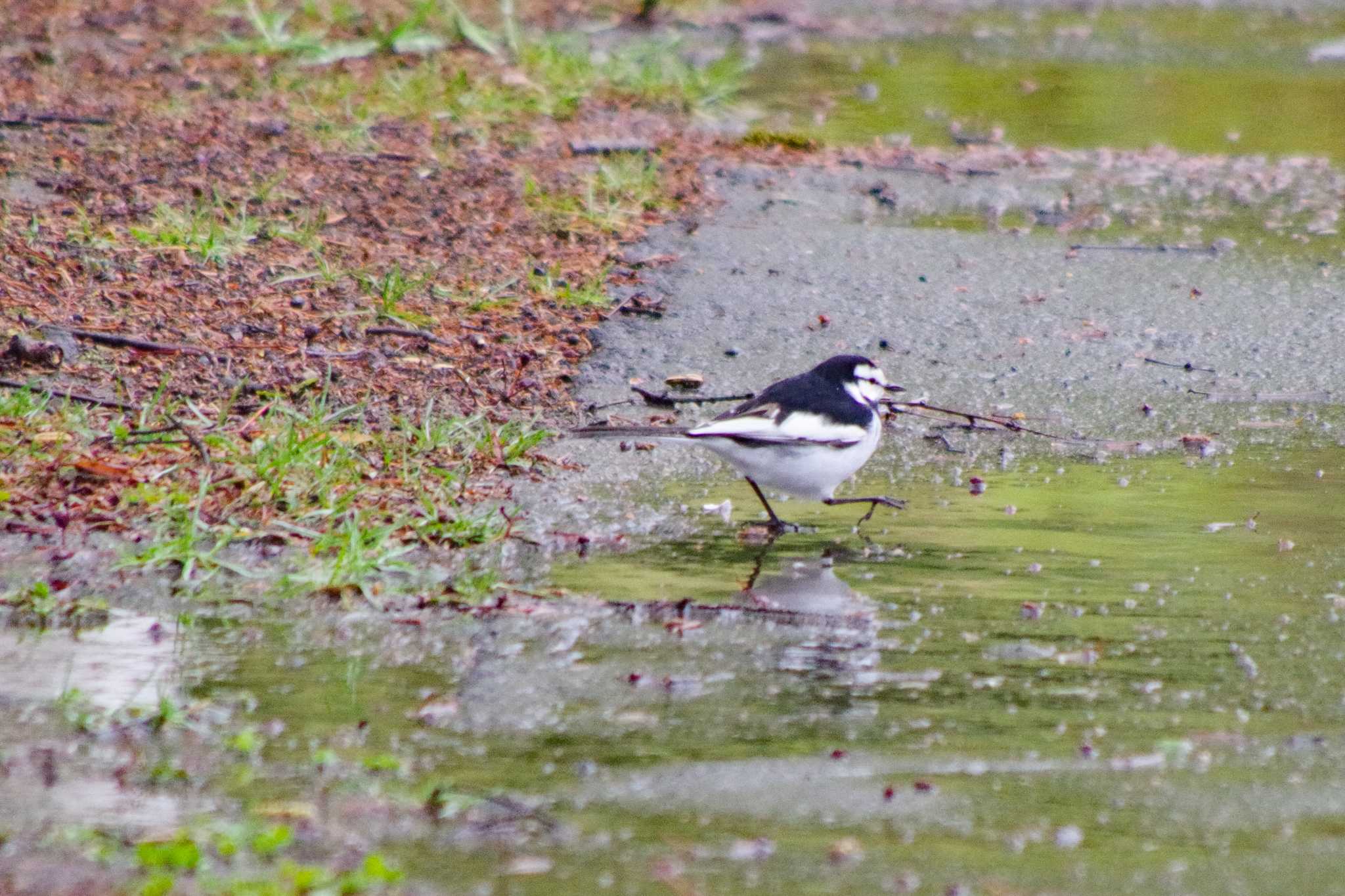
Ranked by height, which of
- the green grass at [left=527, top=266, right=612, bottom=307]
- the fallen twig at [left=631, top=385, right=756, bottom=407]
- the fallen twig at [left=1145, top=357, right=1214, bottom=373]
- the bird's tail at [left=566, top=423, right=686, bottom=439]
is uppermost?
the green grass at [left=527, top=266, right=612, bottom=307]

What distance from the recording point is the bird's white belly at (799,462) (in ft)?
19.7

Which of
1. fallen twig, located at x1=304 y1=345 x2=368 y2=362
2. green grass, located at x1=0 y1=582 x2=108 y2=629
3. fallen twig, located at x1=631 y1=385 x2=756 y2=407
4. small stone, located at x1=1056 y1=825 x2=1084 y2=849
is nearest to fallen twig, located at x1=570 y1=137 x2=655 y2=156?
fallen twig, located at x1=631 y1=385 x2=756 y2=407

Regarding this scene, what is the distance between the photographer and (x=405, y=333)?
7.27 metres

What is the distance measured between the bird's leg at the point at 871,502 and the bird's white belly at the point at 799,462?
5 centimetres

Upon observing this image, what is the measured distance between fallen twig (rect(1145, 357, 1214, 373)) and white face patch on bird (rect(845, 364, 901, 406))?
5.80 ft

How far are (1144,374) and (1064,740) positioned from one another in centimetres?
383

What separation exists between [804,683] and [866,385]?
2188 millimetres

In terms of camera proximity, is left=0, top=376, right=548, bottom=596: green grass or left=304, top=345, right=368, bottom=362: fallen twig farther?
left=304, top=345, right=368, bottom=362: fallen twig

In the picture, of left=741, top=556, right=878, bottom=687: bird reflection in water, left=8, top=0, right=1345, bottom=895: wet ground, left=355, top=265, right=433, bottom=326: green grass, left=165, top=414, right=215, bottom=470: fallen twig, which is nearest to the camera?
left=8, top=0, right=1345, bottom=895: wet ground

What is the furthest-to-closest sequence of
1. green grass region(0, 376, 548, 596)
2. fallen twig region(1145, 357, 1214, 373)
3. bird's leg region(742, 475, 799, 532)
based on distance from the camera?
fallen twig region(1145, 357, 1214, 373)
bird's leg region(742, 475, 799, 532)
green grass region(0, 376, 548, 596)

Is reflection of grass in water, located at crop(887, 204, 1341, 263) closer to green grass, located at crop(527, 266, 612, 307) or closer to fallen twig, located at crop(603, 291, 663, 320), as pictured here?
fallen twig, located at crop(603, 291, 663, 320)

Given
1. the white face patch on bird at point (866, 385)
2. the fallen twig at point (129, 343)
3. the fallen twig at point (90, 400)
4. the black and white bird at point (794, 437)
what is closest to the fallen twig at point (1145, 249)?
the white face patch on bird at point (866, 385)

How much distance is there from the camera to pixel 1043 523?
19.7 feet

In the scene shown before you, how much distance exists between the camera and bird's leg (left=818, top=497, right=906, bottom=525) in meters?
6.16
